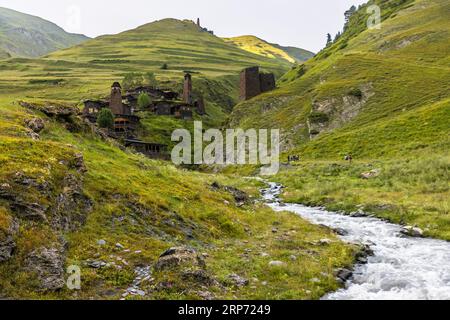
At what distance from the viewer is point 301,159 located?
76375 millimetres

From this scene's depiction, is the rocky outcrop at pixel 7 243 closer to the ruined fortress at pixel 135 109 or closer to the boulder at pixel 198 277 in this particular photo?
the boulder at pixel 198 277

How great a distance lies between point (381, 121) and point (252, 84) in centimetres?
5629

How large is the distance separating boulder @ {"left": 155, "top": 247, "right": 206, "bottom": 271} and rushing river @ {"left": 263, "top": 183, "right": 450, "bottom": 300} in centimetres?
561

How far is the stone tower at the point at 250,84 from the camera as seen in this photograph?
130m

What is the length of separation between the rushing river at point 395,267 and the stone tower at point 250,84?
99450mm

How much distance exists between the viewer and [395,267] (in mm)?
21828

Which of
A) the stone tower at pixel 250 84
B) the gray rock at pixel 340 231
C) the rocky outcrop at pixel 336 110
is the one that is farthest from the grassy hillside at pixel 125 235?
the stone tower at pixel 250 84

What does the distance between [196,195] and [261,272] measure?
42.4 feet

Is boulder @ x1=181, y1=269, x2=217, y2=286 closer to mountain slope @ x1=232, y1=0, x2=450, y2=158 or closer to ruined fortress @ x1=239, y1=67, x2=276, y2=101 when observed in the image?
mountain slope @ x1=232, y1=0, x2=450, y2=158

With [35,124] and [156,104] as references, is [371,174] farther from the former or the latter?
[156,104]

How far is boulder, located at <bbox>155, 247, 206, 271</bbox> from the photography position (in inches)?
698

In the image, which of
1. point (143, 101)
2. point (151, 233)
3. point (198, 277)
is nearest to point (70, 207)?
point (151, 233)

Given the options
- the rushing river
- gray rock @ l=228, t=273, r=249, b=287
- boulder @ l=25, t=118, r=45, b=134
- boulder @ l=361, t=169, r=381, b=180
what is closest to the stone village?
boulder @ l=361, t=169, r=381, b=180
